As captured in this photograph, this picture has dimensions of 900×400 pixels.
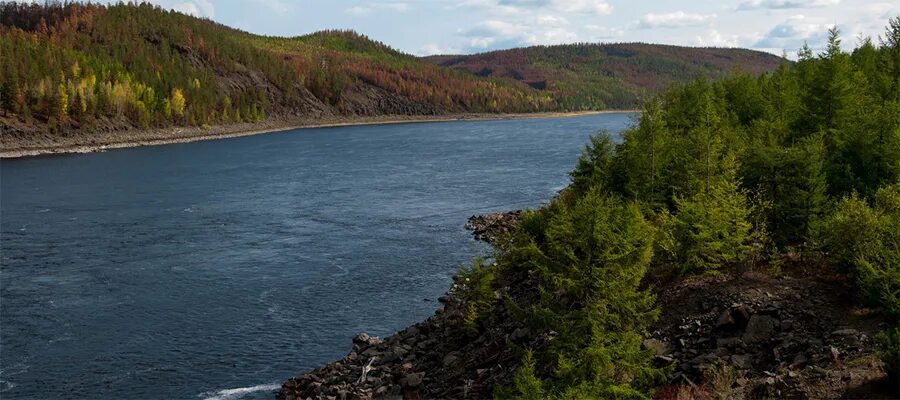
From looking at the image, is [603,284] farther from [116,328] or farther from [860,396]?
[116,328]

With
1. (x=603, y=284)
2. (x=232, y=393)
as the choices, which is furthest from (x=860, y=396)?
(x=232, y=393)

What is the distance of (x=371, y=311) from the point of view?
152ft

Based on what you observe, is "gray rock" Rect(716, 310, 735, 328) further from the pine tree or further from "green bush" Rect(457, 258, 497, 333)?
"green bush" Rect(457, 258, 497, 333)

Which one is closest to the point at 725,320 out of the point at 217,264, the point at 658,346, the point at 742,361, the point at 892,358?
the point at 658,346

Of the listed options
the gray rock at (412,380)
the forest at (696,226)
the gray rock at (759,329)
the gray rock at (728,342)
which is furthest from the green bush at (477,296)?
the gray rock at (759,329)

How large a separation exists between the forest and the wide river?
33.4 ft

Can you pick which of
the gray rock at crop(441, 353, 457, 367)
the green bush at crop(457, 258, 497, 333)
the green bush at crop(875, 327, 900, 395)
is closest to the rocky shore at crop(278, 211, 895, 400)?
the gray rock at crop(441, 353, 457, 367)

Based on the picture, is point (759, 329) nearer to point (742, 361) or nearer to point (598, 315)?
point (742, 361)

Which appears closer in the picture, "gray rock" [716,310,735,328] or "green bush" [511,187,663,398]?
"green bush" [511,187,663,398]

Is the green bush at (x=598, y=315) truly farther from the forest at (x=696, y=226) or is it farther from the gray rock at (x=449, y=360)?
the gray rock at (x=449, y=360)

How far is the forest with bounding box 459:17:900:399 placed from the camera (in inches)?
966

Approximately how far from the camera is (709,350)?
27.2 metres

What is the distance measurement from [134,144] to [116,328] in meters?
131

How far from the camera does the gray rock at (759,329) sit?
87.8 ft
